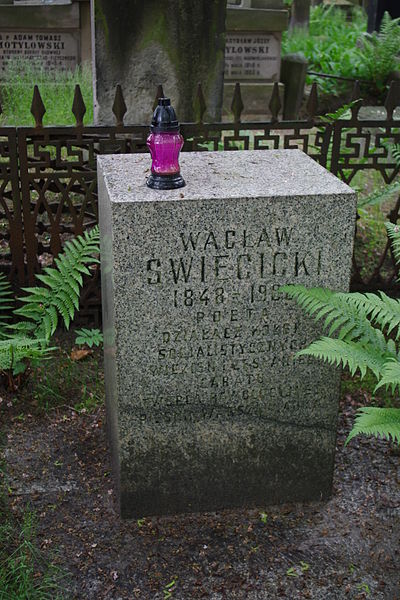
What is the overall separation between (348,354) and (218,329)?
1.97 feet

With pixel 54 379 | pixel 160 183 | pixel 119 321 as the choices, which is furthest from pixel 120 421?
pixel 54 379

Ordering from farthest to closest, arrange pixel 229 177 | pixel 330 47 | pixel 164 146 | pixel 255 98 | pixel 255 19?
pixel 330 47, pixel 255 98, pixel 255 19, pixel 229 177, pixel 164 146

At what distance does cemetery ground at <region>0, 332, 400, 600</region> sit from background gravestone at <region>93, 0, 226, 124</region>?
11.2ft

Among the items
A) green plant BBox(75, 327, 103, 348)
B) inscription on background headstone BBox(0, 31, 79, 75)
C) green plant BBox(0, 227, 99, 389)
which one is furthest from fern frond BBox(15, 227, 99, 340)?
inscription on background headstone BBox(0, 31, 79, 75)

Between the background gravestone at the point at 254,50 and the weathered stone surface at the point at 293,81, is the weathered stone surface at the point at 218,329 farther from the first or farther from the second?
the weathered stone surface at the point at 293,81

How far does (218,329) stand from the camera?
3.65 metres

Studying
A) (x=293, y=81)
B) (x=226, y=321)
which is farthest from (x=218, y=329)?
(x=293, y=81)

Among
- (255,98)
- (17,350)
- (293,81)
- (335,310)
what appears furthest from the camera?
(293,81)

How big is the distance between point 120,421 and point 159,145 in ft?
3.99

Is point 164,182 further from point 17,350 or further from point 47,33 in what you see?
point 47,33

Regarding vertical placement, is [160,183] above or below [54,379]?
above

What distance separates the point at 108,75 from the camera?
692cm

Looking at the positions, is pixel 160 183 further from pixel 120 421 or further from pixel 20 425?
pixel 20 425

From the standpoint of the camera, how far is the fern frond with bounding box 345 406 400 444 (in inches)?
121
